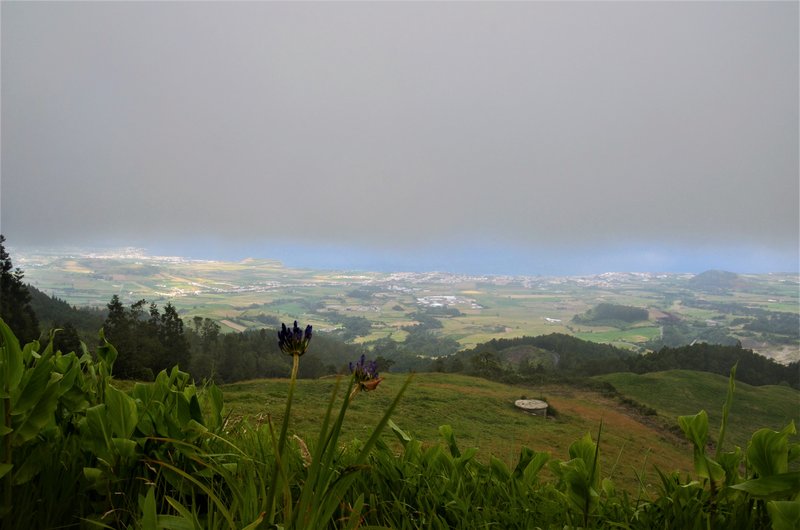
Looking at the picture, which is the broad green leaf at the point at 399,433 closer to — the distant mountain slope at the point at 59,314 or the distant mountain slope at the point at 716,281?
the distant mountain slope at the point at 59,314

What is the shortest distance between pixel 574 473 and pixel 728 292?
123 meters

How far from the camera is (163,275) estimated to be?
237ft

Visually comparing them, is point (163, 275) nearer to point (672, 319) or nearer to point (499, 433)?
point (499, 433)

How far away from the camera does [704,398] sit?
42.4 metres

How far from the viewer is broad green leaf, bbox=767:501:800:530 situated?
3.49 feet

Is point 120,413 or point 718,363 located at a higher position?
point 120,413

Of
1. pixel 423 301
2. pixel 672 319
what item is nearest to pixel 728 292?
pixel 672 319

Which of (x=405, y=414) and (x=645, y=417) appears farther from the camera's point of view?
(x=645, y=417)

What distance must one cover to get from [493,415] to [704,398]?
31153mm

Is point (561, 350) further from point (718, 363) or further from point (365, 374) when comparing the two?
point (365, 374)

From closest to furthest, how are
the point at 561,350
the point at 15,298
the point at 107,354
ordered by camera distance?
the point at 107,354 → the point at 15,298 → the point at 561,350

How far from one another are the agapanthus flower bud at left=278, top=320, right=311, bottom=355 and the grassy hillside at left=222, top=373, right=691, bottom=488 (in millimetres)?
13639

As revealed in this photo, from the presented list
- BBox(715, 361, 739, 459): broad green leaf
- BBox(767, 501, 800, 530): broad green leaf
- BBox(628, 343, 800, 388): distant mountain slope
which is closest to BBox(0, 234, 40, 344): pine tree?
BBox(715, 361, 739, 459): broad green leaf

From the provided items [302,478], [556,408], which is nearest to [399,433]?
[302,478]
